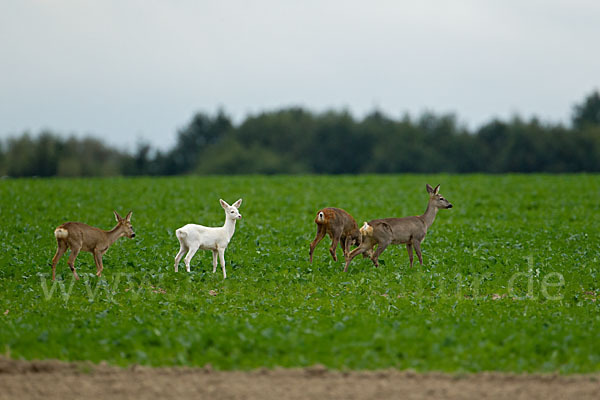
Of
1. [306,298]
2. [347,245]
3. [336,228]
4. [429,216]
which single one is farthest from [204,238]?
[429,216]

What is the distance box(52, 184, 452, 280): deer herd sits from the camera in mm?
17047

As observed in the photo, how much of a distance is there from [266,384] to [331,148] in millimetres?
90733

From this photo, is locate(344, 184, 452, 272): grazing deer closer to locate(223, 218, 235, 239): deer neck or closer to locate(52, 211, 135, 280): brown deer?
locate(223, 218, 235, 239): deer neck

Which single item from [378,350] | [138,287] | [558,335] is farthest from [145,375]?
[558,335]

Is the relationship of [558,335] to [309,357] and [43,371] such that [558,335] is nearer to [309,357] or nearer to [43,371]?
[309,357]

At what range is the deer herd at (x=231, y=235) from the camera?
17.0 metres

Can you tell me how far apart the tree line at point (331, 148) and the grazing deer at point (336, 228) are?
229ft

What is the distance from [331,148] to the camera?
101125 millimetres

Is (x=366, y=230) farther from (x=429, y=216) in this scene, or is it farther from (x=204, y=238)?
(x=204, y=238)

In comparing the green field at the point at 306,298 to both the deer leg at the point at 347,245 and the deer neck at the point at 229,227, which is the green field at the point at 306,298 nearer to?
the deer leg at the point at 347,245

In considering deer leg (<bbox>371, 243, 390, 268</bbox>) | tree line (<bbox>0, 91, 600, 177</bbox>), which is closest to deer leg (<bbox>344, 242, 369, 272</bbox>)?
deer leg (<bbox>371, 243, 390, 268</bbox>)

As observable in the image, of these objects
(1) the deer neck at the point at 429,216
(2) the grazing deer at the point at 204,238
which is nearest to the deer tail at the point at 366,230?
(1) the deer neck at the point at 429,216

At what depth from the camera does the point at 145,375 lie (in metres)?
11.5

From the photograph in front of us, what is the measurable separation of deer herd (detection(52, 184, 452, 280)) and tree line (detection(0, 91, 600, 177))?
6946 cm
